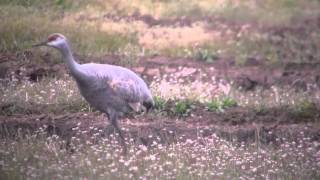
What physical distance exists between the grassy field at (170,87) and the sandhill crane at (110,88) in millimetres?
492

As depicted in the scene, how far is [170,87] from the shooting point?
1265cm

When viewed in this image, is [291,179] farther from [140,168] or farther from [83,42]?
[83,42]

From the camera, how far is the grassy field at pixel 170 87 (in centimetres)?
845

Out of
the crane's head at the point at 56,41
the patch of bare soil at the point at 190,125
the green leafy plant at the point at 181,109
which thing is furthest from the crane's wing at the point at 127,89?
the green leafy plant at the point at 181,109

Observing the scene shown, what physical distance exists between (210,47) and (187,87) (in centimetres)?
360

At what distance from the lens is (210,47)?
16.5m

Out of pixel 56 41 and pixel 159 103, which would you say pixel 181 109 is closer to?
pixel 159 103

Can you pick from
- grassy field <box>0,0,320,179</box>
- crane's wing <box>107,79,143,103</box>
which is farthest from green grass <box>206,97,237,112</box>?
crane's wing <box>107,79,143,103</box>

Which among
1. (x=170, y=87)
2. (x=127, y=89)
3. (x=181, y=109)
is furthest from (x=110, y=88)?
(x=170, y=87)

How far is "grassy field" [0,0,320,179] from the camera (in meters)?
8.45

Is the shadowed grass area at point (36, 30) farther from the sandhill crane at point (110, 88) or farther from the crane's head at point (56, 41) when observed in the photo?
the crane's head at point (56, 41)

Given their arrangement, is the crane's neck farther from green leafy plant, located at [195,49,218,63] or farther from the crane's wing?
green leafy plant, located at [195,49,218,63]

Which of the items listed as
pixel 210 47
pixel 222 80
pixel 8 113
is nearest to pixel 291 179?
pixel 8 113

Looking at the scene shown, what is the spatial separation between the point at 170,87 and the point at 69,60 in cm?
386
